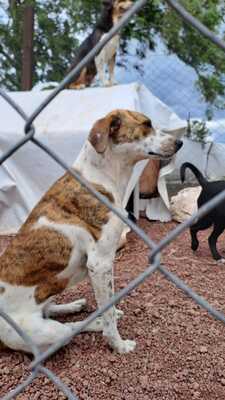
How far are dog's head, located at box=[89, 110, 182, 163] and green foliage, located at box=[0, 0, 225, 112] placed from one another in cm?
365

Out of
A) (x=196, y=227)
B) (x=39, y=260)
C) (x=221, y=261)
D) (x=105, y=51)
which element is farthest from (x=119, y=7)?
(x=39, y=260)

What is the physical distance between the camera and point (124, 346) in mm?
1780

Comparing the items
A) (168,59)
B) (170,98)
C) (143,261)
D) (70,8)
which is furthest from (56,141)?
(70,8)

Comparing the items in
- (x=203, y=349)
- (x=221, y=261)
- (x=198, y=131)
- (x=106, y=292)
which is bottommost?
(x=198, y=131)

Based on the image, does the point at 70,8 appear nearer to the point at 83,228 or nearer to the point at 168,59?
the point at 168,59

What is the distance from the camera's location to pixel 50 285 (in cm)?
174

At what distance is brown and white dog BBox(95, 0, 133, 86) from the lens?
4.08 meters

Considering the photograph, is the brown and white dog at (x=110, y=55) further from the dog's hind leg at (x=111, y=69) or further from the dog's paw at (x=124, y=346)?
the dog's paw at (x=124, y=346)

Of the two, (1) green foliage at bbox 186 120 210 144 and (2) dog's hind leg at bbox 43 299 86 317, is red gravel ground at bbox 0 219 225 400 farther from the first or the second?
(1) green foliage at bbox 186 120 210 144

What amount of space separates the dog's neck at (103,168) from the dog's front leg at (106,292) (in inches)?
11.1

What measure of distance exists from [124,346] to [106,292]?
0.23 metres

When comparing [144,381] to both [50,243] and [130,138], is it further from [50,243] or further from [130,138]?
[130,138]

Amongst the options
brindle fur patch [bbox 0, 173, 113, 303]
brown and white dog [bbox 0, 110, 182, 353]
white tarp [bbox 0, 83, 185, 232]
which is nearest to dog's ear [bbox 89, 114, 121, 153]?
brown and white dog [bbox 0, 110, 182, 353]

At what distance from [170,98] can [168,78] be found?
23 centimetres
